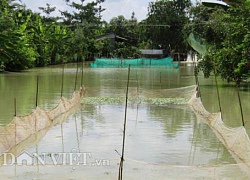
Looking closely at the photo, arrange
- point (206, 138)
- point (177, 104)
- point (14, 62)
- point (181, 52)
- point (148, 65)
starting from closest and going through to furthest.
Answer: point (206, 138), point (177, 104), point (14, 62), point (148, 65), point (181, 52)

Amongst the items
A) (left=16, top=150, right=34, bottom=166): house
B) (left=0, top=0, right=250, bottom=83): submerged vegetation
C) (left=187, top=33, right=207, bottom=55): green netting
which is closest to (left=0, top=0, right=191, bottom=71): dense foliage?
(left=0, top=0, right=250, bottom=83): submerged vegetation

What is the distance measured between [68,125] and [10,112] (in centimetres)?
244

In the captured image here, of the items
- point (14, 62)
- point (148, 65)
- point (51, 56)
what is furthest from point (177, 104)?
point (51, 56)

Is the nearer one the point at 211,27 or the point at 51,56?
the point at 211,27

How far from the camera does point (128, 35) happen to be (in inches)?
2437

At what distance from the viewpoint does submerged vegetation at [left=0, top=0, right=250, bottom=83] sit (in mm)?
18062

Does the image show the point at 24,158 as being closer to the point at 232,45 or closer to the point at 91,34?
the point at 232,45

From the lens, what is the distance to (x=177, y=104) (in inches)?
A: 597

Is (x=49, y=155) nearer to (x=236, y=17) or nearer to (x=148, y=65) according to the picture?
(x=236, y=17)

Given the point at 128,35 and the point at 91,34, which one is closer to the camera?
the point at 91,34

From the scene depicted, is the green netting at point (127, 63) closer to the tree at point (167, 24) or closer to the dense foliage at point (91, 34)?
the dense foliage at point (91, 34)

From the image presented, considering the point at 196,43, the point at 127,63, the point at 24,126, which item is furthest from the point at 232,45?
the point at 127,63

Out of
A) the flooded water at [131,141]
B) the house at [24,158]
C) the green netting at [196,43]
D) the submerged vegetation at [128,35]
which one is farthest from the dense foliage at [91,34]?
the house at [24,158]

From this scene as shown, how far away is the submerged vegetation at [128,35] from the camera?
18062 mm
